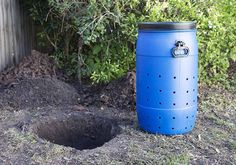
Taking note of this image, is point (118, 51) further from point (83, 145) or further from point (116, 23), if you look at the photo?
point (83, 145)

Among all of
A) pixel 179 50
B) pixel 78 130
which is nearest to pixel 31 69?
pixel 78 130

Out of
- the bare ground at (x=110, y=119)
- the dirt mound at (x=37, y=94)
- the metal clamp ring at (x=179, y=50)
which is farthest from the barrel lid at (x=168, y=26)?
the dirt mound at (x=37, y=94)

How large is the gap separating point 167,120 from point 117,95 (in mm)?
1102

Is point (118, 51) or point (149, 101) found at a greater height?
point (118, 51)

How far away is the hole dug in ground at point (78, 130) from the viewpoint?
4055 millimetres

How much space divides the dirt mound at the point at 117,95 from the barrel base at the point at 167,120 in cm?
76

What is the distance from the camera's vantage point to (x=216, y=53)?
Result: 509 centimetres

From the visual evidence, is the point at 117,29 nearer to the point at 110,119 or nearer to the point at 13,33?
the point at 110,119

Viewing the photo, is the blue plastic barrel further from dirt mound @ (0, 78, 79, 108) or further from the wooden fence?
the wooden fence

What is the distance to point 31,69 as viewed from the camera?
5.28 m

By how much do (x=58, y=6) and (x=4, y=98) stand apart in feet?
4.53

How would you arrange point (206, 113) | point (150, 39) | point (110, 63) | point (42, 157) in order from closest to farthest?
point (42, 157), point (150, 39), point (206, 113), point (110, 63)

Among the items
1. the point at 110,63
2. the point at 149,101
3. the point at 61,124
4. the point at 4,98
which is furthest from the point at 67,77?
the point at 149,101

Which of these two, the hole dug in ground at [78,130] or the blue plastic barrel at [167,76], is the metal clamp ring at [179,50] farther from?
the hole dug in ground at [78,130]
